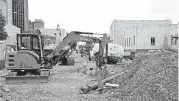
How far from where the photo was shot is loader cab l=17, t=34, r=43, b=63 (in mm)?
13773

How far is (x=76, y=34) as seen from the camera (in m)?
12.2

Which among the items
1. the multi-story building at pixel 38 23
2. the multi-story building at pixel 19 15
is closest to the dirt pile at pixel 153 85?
the multi-story building at pixel 19 15

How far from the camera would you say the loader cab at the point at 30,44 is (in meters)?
13.8

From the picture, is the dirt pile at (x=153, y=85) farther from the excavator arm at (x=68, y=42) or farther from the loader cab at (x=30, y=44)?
the loader cab at (x=30, y=44)

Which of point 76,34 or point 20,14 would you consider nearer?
point 76,34

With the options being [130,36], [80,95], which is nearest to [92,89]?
[80,95]

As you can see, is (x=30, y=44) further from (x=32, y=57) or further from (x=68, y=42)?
(x=68, y=42)

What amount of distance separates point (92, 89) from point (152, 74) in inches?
93.2

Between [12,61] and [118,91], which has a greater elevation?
[12,61]

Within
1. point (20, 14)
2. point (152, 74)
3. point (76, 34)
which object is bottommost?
point (152, 74)

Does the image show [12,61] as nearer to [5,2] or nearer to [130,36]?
[130,36]

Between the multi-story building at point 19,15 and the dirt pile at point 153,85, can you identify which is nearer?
the dirt pile at point 153,85

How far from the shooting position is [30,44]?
14039 millimetres

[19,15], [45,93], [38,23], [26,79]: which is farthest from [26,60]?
[38,23]
